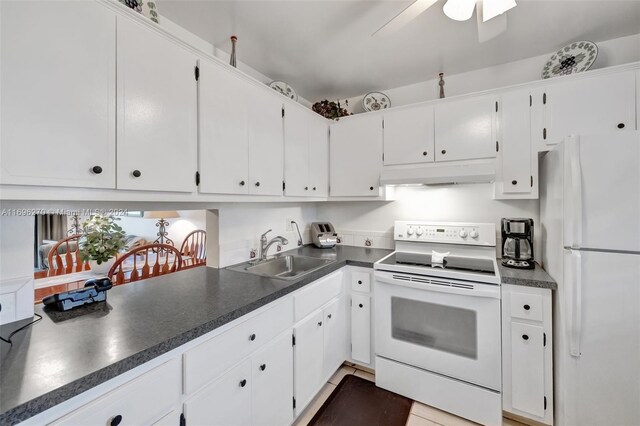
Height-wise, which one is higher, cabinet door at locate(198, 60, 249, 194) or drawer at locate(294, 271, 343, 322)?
cabinet door at locate(198, 60, 249, 194)

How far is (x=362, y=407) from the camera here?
1.84m

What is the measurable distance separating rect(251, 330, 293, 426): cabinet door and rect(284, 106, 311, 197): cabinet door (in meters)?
1.10

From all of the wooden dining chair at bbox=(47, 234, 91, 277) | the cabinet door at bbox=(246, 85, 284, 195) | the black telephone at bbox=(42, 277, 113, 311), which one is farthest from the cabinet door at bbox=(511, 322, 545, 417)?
the wooden dining chair at bbox=(47, 234, 91, 277)

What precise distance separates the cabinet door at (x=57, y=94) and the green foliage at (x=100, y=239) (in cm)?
72

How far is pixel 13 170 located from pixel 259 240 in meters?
1.51

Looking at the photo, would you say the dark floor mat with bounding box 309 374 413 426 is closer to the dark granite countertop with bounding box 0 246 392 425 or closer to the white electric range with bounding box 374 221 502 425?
the white electric range with bounding box 374 221 502 425

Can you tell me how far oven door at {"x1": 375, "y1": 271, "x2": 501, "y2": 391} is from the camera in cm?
166

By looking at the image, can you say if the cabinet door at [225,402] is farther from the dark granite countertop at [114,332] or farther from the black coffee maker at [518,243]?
the black coffee maker at [518,243]

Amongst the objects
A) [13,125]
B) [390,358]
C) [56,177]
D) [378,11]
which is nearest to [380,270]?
[390,358]

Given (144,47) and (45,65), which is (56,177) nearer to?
(45,65)

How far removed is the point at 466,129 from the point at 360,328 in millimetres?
1780

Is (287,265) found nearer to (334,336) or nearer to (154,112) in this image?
(334,336)

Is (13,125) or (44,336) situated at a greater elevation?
(13,125)

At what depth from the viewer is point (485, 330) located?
1669 millimetres
